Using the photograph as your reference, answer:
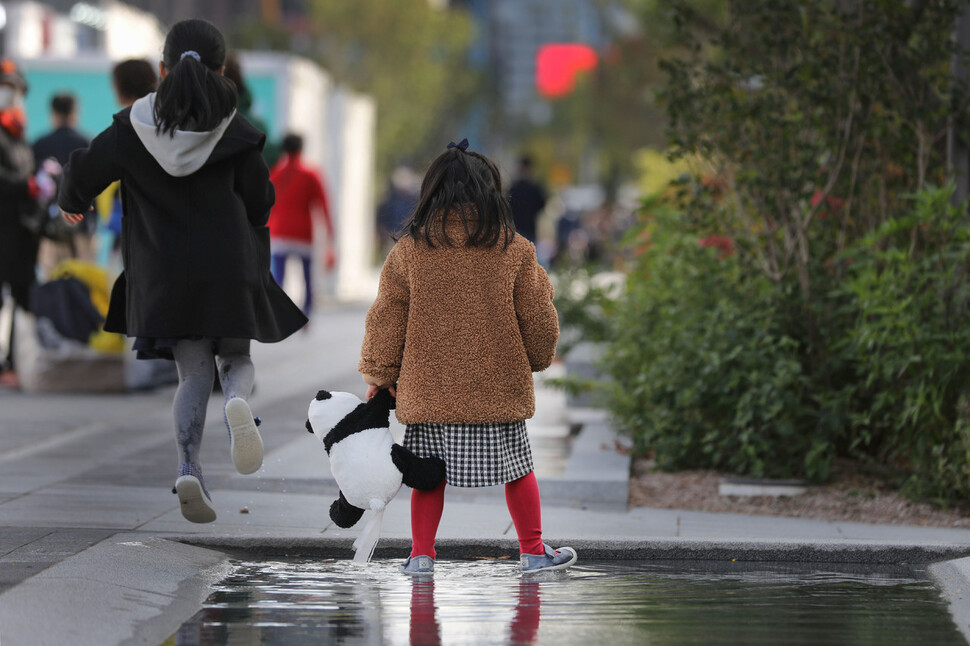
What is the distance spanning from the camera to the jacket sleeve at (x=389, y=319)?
494cm

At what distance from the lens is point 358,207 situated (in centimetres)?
2780

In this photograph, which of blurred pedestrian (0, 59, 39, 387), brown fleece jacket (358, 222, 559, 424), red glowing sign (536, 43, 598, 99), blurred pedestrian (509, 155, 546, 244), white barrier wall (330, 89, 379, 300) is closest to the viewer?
brown fleece jacket (358, 222, 559, 424)

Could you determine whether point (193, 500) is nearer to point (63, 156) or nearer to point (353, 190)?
point (63, 156)

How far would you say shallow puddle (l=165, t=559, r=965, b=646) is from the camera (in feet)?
13.6

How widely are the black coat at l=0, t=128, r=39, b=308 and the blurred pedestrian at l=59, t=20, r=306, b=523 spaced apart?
17.5 ft

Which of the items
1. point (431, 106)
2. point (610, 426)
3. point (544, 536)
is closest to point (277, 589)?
point (544, 536)

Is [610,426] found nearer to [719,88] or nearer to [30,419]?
[719,88]

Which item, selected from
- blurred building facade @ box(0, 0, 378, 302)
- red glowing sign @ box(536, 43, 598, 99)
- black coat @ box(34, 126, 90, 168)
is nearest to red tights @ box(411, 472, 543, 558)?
black coat @ box(34, 126, 90, 168)

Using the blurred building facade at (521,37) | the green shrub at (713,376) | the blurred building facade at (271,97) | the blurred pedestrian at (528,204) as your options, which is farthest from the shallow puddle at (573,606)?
the blurred building facade at (521,37)

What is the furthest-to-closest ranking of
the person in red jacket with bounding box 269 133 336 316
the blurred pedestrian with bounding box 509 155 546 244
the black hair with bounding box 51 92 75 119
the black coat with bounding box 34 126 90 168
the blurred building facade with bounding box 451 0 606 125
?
the blurred building facade with bounding box 451 0 606 125 < the blurred pedestrian with bounding box 509 155 546 244 < the person in red jacket with bounding box 269 133 336 316 < the black hair with bounding box 51 92 75 119 < the black coat with bounding box 34 126 90 168

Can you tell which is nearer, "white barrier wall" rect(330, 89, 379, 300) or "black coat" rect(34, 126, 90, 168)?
"black coat" rect(34, 126, 90, 168)

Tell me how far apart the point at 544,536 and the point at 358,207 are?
22.6m

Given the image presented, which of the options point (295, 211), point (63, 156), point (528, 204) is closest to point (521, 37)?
point (528, 204)

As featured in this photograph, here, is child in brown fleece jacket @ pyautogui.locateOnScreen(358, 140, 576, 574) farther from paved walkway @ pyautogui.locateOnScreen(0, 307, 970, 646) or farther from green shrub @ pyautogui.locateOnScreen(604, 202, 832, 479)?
green shrub @ pyautogui.locateOnScreen(604, 202, 832, 479)
